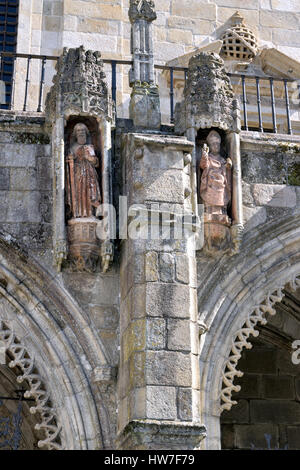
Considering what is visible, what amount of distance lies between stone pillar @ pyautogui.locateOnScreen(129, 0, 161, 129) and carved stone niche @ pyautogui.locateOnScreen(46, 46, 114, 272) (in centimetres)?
31

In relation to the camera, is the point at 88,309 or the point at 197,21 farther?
the point at 197,21

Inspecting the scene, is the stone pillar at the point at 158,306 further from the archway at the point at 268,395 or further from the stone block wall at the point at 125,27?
the stone block wall at the point at 125,27

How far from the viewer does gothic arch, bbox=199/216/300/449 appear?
8.60 metres

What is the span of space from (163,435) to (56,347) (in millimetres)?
1279

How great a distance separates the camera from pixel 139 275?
27.1 feet

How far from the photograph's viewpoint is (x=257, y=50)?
1275 cm

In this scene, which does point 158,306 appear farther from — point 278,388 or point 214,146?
point 278,388

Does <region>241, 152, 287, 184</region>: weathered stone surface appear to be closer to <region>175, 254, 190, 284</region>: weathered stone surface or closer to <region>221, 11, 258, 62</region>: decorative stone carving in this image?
<region>175, 254, 190, 284</region>: weathered stone surface

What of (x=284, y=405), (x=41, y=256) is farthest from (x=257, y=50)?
(x=41, y=256)

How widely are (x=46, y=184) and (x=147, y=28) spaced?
176 centimetres

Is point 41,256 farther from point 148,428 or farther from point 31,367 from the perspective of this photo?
point 148,428

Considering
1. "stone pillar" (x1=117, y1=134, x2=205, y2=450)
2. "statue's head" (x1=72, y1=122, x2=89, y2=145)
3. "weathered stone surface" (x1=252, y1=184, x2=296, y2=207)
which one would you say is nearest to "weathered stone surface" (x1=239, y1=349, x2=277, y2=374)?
"weathered stone surface" (x1=252, y1=184, x2=296, y2=207)

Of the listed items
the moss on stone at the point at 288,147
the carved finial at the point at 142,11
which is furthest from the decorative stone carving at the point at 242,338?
the carved finial at the point at 142,11

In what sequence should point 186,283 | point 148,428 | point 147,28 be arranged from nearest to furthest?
1. point 148,428
2. point 186,283
3. point 147,28
